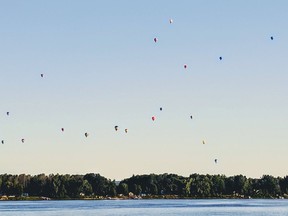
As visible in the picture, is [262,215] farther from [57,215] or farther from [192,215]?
[57,215]

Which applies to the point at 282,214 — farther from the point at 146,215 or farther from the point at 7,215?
the point at 7,215

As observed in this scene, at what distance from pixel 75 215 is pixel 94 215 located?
3441mm

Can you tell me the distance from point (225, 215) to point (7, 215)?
32.4 meters

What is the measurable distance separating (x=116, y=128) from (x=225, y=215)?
3484 cm

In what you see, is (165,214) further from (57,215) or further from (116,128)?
(116,128)

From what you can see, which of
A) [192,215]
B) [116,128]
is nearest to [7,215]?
[192,215]

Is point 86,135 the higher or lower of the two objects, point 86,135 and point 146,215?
the higher

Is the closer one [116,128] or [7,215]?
[116,128]

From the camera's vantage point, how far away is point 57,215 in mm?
105938

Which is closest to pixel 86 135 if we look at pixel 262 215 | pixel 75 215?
pixel 75 215

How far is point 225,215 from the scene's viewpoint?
104750 millimetres

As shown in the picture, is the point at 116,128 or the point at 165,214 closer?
the point at 116,128

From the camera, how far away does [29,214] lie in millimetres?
109312

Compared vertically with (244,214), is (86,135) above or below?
above
